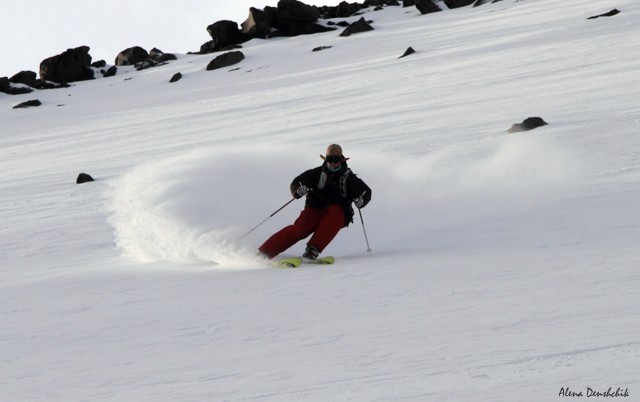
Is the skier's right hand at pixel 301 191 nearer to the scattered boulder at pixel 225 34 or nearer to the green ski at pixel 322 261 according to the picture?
the green ski at pixel 322 261

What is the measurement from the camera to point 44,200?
13477 mm

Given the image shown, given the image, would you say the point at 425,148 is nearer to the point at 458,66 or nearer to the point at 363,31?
the point at 458,66

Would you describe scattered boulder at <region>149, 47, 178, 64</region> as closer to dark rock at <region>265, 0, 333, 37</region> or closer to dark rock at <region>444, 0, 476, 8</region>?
dark rock at <region>265, 0, 333, 37</region>

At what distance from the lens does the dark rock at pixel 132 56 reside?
142ft

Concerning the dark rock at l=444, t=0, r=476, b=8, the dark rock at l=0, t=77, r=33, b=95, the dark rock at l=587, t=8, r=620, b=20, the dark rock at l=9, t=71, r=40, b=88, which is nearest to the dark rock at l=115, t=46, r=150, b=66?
the dark rock at l=9, t=71, r=40, b=88

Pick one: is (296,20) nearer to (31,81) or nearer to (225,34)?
(225,34)

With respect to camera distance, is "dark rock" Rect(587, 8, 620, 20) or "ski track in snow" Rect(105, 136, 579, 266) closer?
"ski track in snow" Rect(105, 136, 579, 266)

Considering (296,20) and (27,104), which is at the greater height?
(296,20)

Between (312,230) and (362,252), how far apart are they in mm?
552

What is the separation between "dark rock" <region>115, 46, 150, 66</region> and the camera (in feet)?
142

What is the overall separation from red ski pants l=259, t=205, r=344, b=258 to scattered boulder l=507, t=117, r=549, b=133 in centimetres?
625

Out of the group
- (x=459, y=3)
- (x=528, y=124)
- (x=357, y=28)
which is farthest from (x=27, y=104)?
(x=528, y=124)

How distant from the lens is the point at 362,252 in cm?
814

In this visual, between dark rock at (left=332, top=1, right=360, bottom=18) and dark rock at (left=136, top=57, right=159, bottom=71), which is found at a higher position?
dark rock at (left=332, top=1, right=360, bottom=18)
